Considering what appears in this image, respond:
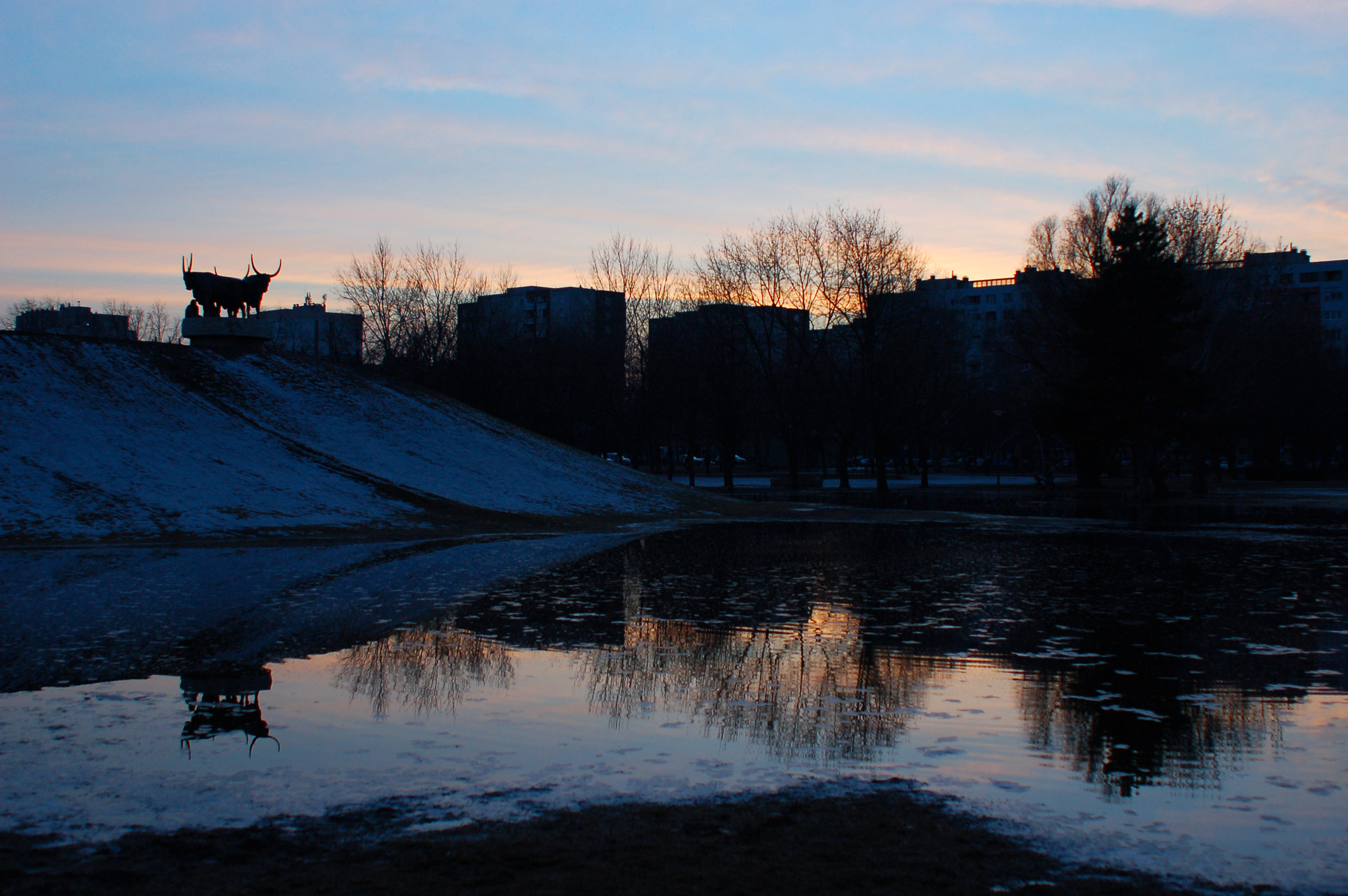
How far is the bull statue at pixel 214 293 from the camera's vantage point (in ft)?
137

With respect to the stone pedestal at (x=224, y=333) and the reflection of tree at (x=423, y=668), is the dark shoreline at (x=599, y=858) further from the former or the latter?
the stone pedestal at (x=224, y=333)

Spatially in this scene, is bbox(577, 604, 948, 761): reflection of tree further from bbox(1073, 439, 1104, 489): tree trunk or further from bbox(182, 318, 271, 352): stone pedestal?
bbox(1073, 439, 1104, 489): tree trunk

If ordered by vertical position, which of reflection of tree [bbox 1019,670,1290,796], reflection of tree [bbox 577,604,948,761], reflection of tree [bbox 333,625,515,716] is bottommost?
reflection of tree [bbox 1019,670,1290,796]

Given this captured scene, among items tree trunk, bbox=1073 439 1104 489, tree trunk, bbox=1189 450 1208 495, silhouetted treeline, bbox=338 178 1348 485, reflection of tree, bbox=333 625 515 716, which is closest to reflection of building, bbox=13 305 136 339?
silhouetted treeline, bbox=338 178 1348 485

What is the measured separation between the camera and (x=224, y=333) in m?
42.7

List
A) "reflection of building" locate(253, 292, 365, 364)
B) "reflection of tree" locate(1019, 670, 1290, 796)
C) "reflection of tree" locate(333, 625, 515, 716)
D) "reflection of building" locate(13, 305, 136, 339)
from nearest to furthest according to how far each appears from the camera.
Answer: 1. "reflection of tree" locate(1019, 670, 1290, 796)
2. "reflection of tree" locate(333, 625, 515, 716)
3. "reflection of building" locate(253, 292, 365, 364)
4. "reflection of building" locate(13, 305, 136, 339)

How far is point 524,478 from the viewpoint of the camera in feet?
125

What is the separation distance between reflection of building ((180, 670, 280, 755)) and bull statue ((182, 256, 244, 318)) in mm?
36432

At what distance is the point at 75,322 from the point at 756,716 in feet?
405

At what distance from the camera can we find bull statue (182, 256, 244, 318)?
41.9m

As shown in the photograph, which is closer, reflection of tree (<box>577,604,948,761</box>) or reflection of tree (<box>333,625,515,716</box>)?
reflection of tree (<box>577,604,948,761</box>)

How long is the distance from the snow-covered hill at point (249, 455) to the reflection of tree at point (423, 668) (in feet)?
53.9

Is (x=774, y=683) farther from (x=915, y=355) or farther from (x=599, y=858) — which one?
(x=915, y=355)

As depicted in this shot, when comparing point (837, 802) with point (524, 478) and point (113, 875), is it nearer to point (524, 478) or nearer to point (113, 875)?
point (113, 875)
